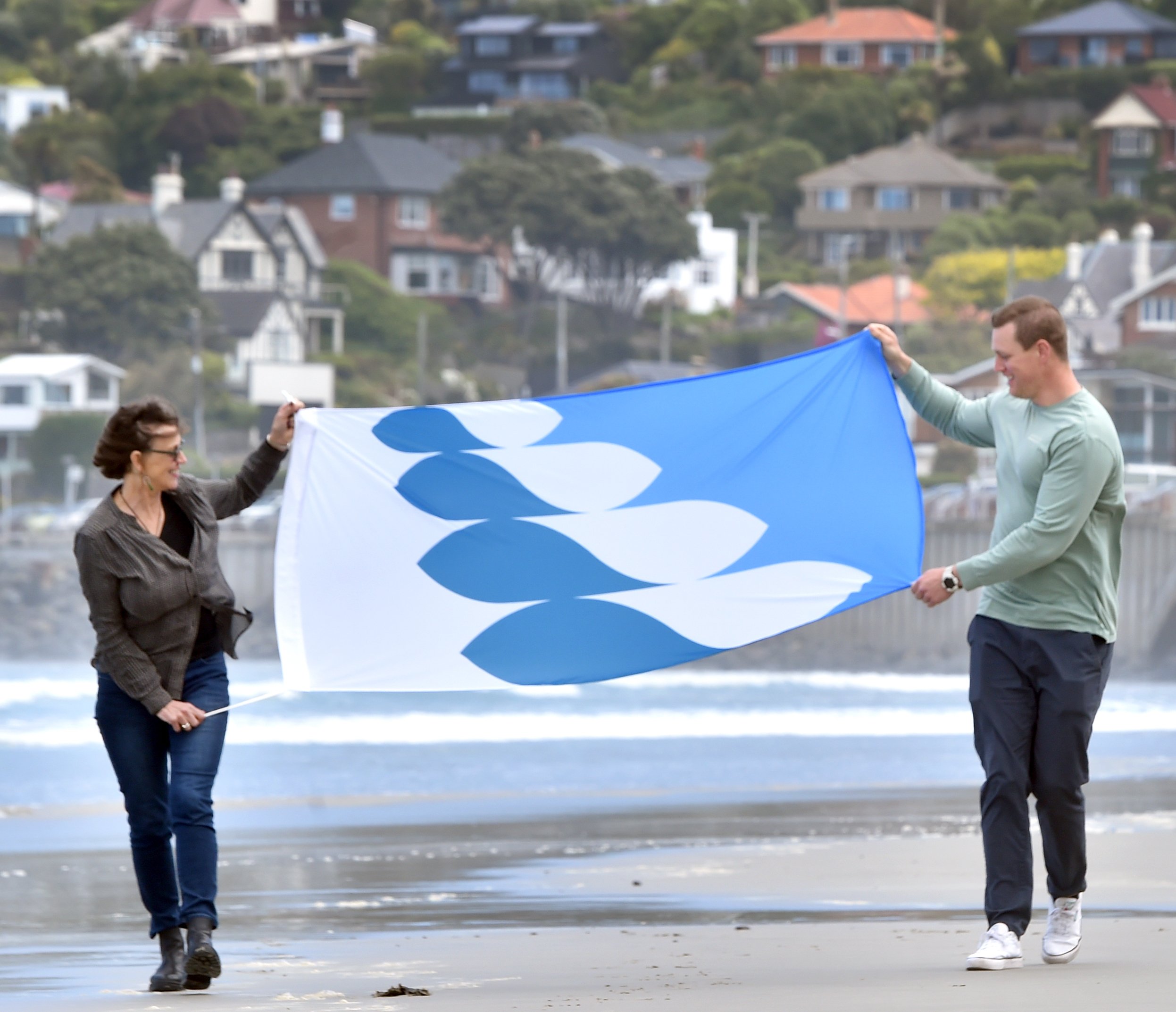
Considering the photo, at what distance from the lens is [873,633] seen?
47.7 meters

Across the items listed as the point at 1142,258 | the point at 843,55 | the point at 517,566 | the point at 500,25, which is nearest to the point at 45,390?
the point at 1142,258

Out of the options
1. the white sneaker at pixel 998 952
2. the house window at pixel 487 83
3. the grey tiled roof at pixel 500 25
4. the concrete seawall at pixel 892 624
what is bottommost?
the concrete seawall at pixel 892 624

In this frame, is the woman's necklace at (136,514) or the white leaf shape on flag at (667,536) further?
the white leaf shape on flag at (667,536)

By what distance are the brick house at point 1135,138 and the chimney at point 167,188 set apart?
42.0m

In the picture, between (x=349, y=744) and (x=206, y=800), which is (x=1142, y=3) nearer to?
(x=349, y=744)

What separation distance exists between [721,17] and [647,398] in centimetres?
10396

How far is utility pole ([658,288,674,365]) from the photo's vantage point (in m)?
77.6

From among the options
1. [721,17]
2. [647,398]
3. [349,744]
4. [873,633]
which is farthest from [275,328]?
[647,398]

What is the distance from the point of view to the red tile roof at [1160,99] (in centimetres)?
9512

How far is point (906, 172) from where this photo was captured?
3688 inches

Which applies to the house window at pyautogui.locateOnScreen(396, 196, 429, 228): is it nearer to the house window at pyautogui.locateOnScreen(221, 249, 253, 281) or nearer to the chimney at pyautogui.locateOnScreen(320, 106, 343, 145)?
the house window at pyautogui.locateOnScreen(221, 249, 253, 281)

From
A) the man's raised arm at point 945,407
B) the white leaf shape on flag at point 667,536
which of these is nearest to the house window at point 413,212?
the white leaf shape on flag at point 667,536

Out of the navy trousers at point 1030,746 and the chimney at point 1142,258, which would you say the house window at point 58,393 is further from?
the navy trousers at point 1030,746

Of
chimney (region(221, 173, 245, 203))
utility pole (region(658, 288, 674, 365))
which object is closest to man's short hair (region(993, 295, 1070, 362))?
utility pole (region(658, 288, 674, 365))
